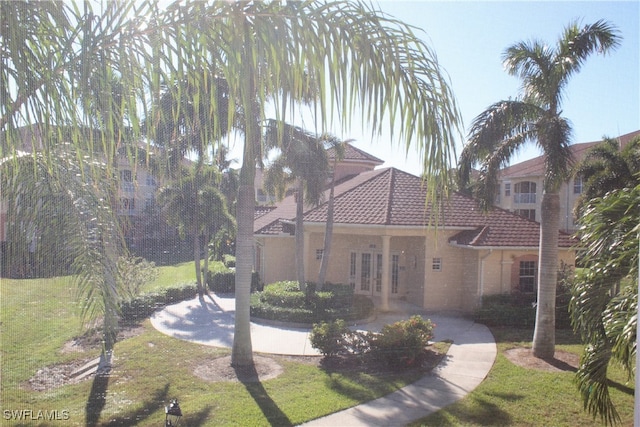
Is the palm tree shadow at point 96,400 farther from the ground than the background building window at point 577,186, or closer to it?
closer to it

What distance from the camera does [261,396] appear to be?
12.6 ft

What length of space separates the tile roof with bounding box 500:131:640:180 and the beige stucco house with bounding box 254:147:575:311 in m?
2.29

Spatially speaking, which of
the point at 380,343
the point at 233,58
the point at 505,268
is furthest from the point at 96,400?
the point at 505,268

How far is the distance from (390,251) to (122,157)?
278 inches

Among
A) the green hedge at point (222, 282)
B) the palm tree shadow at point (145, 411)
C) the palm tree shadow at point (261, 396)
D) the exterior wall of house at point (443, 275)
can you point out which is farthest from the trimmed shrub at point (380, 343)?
the exterior wall of house at point (443, 275)

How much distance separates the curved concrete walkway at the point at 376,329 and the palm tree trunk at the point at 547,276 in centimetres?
62

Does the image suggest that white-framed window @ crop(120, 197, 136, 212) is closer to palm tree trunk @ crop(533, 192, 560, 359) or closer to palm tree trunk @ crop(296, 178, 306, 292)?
palm tree trunk @ crop(296, 178, 306, 292)

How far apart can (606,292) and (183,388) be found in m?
3.26

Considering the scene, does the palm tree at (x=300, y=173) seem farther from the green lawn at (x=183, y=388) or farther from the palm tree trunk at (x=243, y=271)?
the green lawn at (x=183, y=388)

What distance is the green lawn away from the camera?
310cm

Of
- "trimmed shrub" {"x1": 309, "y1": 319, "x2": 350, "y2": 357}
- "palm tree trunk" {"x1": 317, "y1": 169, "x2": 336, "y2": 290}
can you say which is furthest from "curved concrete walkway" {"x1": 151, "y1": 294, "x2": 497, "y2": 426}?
"palm tree trunk" {"x1": 317, "y1": 169, "x2": 336, "y2": 290}

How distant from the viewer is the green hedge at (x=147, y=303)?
3.83 meters

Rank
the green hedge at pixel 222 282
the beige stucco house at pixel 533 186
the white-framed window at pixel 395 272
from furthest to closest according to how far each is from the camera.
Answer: the white-framed window at pixel 395 272, the beige stucco house at pixel 533 186, the green hedge at pixel 222 282

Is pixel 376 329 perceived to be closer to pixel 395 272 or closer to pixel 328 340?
pixel 328 340
